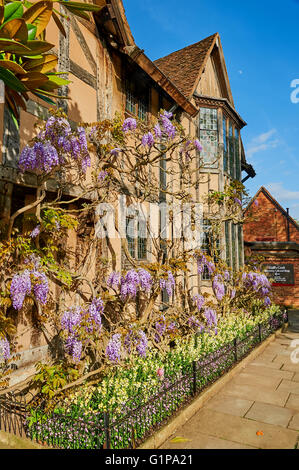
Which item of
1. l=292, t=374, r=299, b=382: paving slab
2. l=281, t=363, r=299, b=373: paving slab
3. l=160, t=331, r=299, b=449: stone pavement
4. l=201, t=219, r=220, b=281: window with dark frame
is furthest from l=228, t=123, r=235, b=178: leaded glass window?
l=292, t=374, r=299, b=382: paving slab

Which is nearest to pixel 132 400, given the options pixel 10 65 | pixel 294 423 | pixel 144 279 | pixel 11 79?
pixel 294 423

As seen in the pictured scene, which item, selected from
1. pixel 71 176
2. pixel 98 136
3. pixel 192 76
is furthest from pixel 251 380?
pixel 192 76

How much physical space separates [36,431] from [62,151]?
4.40 meters

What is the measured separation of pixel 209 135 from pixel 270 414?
10519 mm

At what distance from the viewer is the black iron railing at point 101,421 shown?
168 inches

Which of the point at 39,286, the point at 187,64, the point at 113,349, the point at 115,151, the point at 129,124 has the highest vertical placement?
the point at 187,64

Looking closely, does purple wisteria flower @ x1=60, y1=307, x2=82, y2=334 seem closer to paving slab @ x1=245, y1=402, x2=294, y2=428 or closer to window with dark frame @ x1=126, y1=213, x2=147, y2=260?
paving slab @ x1=245, y1=402, x2=294, y2=428

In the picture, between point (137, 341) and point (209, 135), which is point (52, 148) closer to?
point (137, 341)

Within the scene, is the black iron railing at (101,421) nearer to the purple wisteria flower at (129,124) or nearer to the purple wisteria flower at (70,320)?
the purple wisteria flower at (70,320)

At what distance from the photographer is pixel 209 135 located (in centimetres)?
1338

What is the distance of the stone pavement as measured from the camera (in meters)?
4.62

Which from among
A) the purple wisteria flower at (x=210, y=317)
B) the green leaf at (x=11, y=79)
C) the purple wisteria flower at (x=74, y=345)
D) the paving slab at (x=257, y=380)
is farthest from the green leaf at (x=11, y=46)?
the purple wisteria flower at (x=210, y=317)

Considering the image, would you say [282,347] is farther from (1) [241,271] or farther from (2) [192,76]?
(2) [192,76]

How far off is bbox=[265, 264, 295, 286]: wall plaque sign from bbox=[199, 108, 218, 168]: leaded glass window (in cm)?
913
